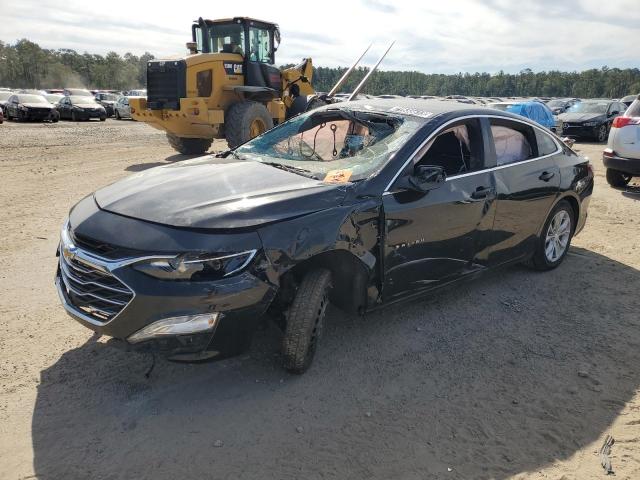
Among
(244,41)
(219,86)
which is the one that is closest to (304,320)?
(219,86)

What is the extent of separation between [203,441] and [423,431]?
1178 mm

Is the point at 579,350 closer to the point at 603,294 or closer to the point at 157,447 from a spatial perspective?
the point at 603,294

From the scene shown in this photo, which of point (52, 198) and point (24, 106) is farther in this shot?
point (24, 106)

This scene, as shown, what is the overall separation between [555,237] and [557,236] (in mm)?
40

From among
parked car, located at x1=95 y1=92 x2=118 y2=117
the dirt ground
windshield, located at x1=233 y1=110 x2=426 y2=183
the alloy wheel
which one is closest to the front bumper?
the alloy wheel

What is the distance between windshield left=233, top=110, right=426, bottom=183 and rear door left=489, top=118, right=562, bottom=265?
996 mm

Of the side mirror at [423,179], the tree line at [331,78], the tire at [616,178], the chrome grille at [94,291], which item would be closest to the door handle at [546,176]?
the side mirror at [423,179]

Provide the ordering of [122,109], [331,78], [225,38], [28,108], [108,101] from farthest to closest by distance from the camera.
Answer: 1. [331,78]
2. [108,101]
3. [122,109]
4. [28,108]
5. [225,38]

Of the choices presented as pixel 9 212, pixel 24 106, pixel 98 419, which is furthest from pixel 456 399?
pixel 24 106

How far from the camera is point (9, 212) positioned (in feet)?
22.4

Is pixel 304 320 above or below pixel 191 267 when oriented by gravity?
below

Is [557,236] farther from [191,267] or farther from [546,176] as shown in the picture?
[191,267]

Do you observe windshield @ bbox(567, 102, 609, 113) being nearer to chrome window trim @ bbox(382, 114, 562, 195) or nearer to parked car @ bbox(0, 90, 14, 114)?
chrome window trim @ bbox(382, 114, 562, 195)

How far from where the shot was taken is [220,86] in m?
11.4
